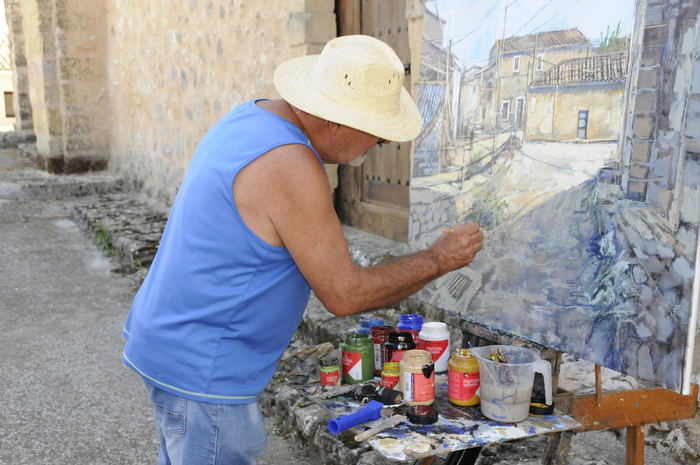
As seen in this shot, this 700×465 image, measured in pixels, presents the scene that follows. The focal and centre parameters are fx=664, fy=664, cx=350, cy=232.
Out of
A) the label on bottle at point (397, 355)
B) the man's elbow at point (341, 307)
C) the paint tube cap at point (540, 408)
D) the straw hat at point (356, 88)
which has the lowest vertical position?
the paint tube cap at point (540, 408)

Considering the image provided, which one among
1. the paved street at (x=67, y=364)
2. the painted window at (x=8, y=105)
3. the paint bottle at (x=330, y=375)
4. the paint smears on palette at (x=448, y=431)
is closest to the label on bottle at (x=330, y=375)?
the paint bottle at (x=330, y=375)

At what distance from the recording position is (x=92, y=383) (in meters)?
3.47

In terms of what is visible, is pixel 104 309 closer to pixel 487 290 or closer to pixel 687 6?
pixel 487 290

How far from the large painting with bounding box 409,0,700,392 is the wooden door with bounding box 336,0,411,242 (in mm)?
1525

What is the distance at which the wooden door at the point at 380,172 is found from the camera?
3.78m

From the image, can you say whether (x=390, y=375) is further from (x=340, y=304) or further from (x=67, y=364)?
(x=67, y=364)

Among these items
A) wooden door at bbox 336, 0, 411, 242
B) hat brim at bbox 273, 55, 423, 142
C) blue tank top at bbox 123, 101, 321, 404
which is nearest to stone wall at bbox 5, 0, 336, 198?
wooden door at bbox 336, 0, 411, 242

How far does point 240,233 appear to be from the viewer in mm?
1451

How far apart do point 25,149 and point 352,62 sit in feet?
35.7

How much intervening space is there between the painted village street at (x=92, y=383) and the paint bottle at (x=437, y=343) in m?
0.65

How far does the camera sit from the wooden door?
12.4 feet

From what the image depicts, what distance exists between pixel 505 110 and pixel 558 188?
1.06 feet

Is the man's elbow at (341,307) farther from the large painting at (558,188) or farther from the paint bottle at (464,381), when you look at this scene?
the large painting at (558,188)

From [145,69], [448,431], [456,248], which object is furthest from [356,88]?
[145,69]
